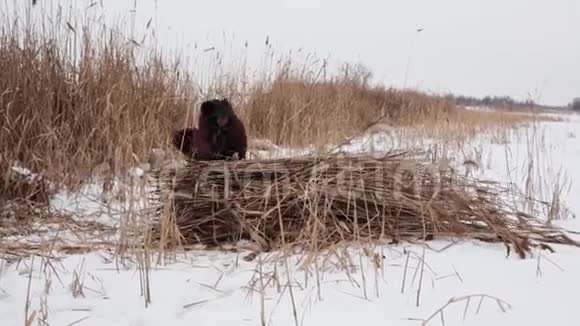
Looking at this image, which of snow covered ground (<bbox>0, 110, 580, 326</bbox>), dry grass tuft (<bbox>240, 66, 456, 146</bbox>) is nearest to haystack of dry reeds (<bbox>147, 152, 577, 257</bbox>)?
snow covered ground (<bbox>0, 110, 580, 326</bbox>)

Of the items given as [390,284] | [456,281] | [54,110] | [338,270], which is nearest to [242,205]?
[338,270]

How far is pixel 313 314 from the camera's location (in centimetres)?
148

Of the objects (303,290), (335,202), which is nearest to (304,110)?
(335,202)

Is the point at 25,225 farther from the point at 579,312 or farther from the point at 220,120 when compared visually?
the point at 579,312

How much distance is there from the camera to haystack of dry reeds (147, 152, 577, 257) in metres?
2.12

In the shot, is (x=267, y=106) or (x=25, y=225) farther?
(x=267, y=106)

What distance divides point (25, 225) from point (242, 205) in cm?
108

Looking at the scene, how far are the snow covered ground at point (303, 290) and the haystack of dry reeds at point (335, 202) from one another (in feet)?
0.39

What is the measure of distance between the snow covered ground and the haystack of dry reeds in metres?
0.12

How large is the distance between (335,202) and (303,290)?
653 millimetres

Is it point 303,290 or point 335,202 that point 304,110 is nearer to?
point 335,202

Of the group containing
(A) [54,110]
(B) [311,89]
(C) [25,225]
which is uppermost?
(B) [311,89]

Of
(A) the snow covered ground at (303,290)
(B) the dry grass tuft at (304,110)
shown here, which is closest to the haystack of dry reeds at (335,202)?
(A) the snow covered ground at (303,290)

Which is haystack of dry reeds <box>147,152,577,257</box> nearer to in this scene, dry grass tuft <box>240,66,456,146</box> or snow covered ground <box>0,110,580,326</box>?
snow covered ground <box>0,110,580,326</box>
